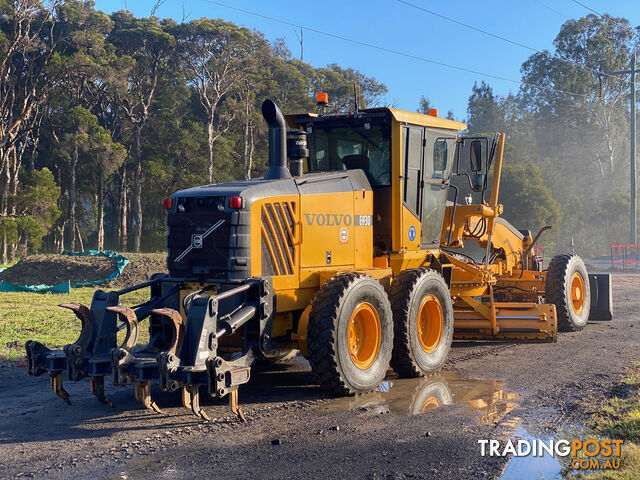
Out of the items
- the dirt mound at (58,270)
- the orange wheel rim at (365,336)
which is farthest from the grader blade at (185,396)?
the dirt mound at (58,270)

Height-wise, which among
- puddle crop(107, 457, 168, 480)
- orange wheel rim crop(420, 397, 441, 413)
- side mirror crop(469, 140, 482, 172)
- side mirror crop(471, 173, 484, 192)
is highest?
side mirror crop(469, 140, 482, 172)

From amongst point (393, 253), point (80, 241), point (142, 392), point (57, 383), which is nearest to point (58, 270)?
point (393, 253)

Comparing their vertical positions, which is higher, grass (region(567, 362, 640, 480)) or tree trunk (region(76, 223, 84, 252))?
tree trunk (region(76, 223, 84, 252))

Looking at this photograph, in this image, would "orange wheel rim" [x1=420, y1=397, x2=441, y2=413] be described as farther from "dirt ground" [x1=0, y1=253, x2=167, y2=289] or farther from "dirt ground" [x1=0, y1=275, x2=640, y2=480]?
"dirt ground" [x1=0, y1=253, x2=167, y2=289]

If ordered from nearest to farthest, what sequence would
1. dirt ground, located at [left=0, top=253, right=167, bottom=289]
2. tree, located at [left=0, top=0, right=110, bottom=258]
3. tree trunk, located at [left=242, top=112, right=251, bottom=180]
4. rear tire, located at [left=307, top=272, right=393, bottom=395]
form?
rear tire, located at [left=307, top=272, right=393, bottom=395] < dirt ground, located at [left=0, top=253, right=167, bottom=289] < tree, located at [left=0, top=0, right=110, bottom=258] < tree trunk, located at [left=242, top=112, right=251, bottom=180]

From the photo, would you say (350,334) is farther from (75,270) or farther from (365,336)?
(75,270)

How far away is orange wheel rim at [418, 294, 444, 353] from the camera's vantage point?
30.4 feet

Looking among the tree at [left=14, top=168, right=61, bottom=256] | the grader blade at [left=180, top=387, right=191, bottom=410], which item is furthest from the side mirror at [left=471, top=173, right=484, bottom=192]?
the tree at [left=14, top=168, right=61, bottom=256]

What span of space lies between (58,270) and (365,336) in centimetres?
1751

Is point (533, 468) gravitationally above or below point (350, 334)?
below

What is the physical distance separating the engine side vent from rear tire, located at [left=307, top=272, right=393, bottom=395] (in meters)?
0.54

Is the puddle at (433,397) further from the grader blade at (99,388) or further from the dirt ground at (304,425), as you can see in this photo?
the grader blade at (99,388)

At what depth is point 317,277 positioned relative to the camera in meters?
8.27

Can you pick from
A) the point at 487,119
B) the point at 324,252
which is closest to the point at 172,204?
the point at 324,252
